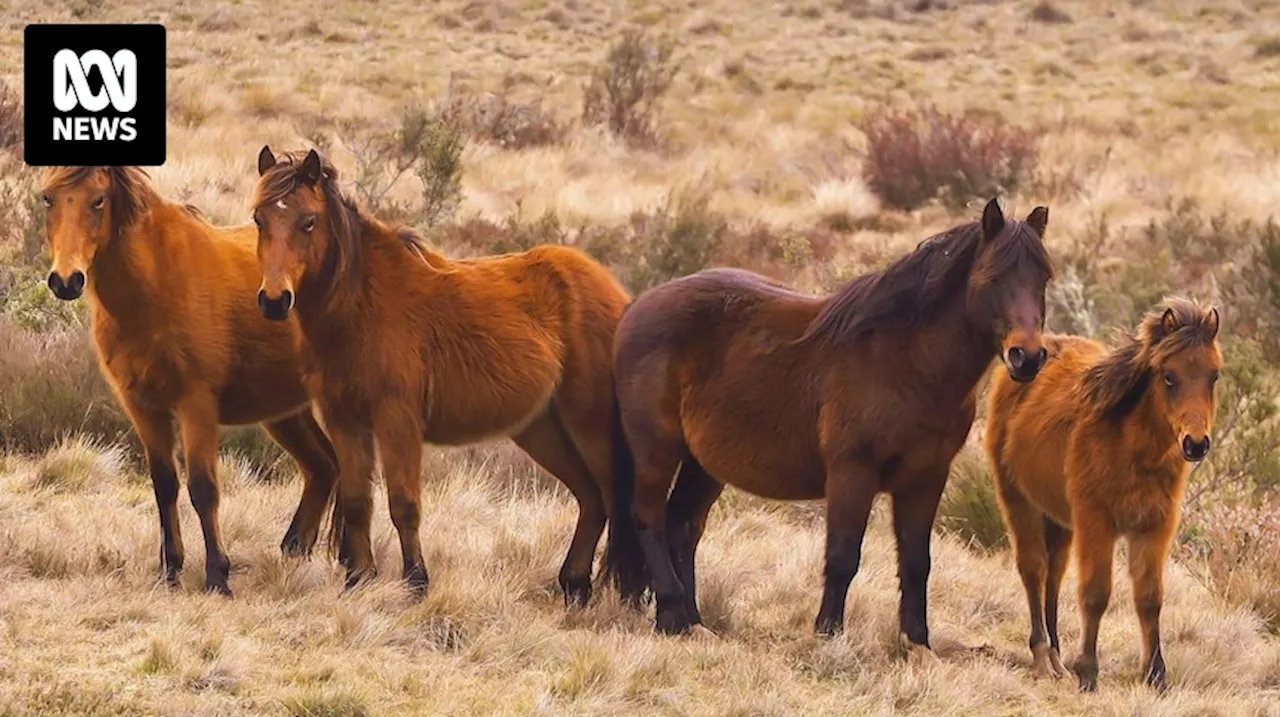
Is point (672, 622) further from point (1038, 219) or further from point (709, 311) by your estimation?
point (1038, 219)

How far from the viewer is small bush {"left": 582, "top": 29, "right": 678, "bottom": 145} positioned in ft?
86.2

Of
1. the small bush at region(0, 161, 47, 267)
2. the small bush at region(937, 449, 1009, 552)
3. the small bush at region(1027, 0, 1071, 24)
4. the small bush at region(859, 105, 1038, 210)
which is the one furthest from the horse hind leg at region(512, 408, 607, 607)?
the small bush at region(1027, 0, 1071, 24)

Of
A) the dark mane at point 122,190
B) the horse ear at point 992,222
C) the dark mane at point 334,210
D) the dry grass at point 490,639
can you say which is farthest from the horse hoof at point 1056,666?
the dark mane at point 122,190

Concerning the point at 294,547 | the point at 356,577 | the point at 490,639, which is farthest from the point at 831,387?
the point at 294,547

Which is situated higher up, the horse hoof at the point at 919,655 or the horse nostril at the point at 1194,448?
the horse nostril at the point at 1194,448

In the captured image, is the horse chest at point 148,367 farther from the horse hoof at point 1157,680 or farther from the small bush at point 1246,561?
the small bush at point 1246,561

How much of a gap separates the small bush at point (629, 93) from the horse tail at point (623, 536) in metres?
19.0

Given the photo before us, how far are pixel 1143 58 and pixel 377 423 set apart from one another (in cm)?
3487

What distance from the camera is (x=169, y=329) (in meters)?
6.73

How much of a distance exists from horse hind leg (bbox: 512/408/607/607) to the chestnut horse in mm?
195

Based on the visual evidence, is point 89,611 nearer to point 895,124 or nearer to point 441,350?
point 441,350

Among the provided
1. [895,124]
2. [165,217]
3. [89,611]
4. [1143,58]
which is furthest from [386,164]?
[1143,58]

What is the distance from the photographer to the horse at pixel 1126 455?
19.7ft

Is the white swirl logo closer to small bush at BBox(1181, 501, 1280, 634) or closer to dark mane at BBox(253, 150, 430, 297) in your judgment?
dark mane at BBox(253, 150, 430, 297)
